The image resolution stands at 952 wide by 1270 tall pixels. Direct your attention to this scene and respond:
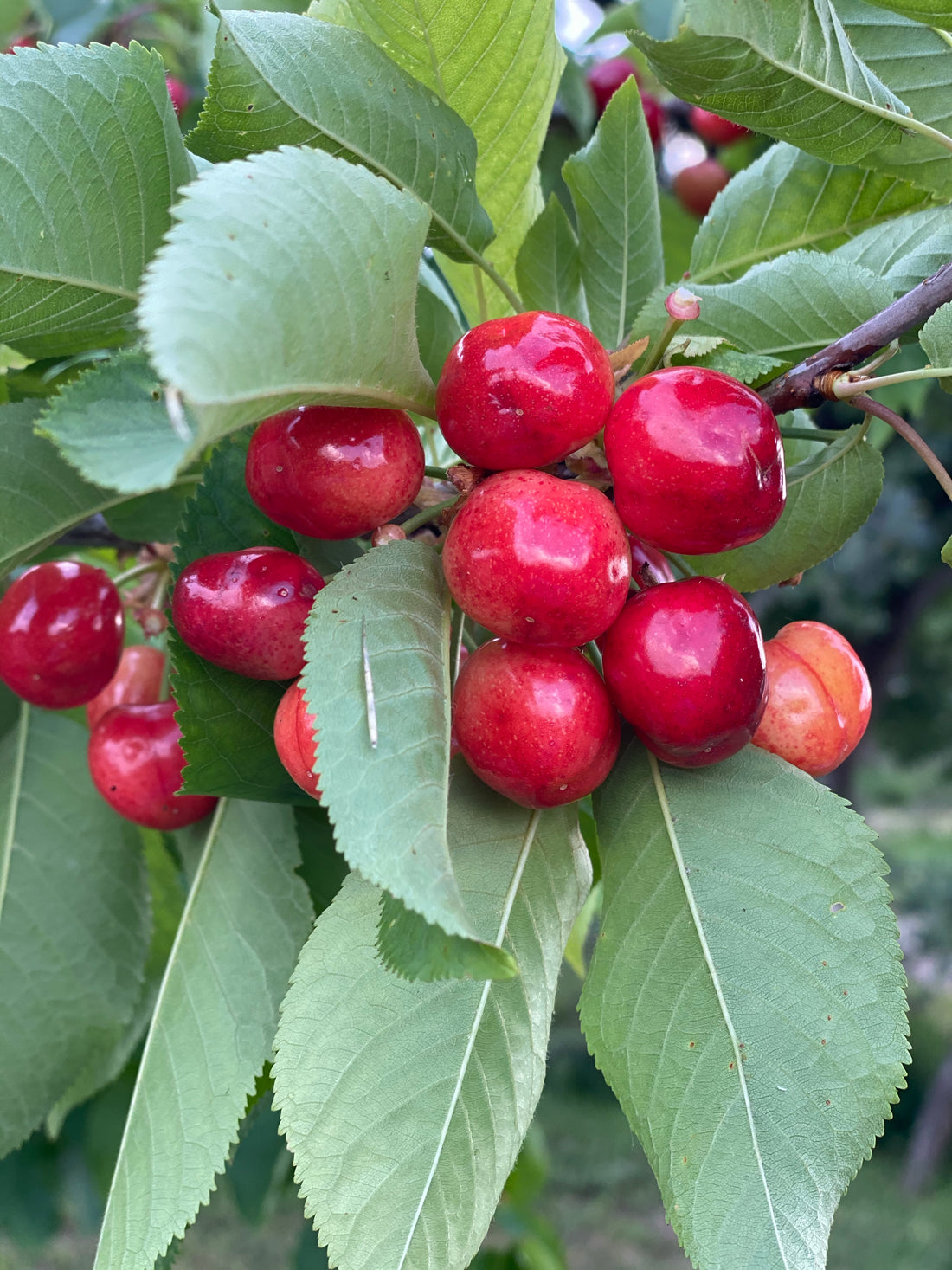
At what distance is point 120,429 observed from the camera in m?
0.66

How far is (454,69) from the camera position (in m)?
1.03

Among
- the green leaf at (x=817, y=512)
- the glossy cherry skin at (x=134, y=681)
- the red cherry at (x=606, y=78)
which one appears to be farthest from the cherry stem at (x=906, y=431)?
the red cherry at (x=606, y=78)

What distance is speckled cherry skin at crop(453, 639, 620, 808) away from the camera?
2.75ft

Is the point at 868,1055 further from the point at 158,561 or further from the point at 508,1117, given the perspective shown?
the point at 158,561

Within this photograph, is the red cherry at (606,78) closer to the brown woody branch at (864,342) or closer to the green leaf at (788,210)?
the green leaf at (788,210)

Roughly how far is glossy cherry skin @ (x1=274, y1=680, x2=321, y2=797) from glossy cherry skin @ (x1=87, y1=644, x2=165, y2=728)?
57 cm

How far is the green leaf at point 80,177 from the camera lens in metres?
0.89

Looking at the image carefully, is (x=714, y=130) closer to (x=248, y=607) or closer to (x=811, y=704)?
(x=811, y=704)

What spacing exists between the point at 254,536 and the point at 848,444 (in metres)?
0.61

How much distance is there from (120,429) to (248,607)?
0.25 m

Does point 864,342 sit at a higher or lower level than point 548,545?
higher

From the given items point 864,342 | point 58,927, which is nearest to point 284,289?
point 864,342

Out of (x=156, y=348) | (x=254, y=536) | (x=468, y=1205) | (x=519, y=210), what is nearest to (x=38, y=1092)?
(x=468, y=1205)

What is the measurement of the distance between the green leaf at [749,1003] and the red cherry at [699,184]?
83.7 inches
